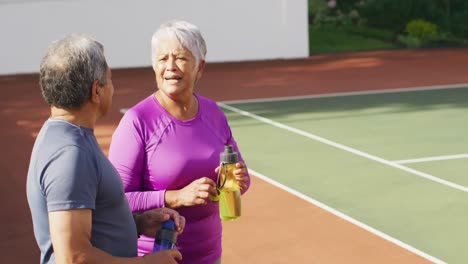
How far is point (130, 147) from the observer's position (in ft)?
13.6

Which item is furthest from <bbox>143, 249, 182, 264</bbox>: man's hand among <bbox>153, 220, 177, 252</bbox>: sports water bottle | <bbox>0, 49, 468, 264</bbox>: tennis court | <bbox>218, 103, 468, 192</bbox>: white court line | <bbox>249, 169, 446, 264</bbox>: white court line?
<bbox>218, 103, 468, 192</bbox>: white court line

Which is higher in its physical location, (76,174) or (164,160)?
(76,174)

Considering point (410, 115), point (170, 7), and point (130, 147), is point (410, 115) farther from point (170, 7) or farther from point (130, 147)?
point (130, 147)

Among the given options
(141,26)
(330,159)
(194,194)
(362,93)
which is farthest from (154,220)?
(141,26)

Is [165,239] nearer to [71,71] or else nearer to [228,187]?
[228,187]

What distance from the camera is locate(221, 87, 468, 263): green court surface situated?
28.6 feet

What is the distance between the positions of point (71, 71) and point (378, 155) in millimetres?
8878

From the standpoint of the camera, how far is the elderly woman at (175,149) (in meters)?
4.12

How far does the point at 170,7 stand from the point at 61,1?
2.57 meters

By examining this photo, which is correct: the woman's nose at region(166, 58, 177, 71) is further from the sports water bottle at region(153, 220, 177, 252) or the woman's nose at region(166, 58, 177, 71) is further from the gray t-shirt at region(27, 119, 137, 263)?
the gray t-shirt at region(27, 119, 137, 263)

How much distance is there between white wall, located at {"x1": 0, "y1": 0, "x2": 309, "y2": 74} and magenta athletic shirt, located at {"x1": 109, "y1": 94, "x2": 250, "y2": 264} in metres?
17.7

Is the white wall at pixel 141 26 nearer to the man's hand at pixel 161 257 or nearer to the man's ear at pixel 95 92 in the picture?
the man's hand at pixel 161 257

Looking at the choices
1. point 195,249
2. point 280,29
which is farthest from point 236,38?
point 195,249

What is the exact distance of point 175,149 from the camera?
13.7ft
